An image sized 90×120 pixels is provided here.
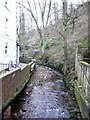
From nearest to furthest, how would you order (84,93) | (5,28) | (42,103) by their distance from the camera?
1. (84,93)
2. (42,103)
3. (5,28)

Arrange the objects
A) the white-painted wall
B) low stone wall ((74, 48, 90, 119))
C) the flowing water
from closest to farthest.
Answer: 1. low stone wall ((74, 48, 90, 119))
2. the flowing water
3. the white-painted wall

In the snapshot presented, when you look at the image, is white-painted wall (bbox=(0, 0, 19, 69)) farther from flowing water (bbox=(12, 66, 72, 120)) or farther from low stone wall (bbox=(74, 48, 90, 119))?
low stone wall (bbox=(74, 48, 90, 119))

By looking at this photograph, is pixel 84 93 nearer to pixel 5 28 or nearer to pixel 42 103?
pixel 42 103

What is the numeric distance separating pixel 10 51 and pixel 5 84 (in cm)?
1124

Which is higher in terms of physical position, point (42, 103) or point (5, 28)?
point (5, 28)

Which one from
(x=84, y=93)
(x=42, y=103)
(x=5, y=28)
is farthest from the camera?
(x=5, y=28)

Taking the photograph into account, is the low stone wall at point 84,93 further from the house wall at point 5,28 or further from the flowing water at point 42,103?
the house wall at point 5,28

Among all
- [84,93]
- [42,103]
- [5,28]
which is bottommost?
[42,103]

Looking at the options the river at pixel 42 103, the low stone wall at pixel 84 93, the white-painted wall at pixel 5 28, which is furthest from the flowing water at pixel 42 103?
the white-painted wall at pixel 5 28

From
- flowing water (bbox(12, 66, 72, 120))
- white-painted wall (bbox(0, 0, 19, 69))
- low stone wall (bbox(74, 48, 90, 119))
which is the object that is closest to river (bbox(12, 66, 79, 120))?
flowing water (bbox(12, 66, 72, 120))

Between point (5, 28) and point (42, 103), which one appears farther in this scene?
point (5, 28)

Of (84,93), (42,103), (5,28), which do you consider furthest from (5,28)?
(84,93)

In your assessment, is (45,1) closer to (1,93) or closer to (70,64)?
(70,64)

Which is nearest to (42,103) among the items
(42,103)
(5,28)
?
(42,103)
